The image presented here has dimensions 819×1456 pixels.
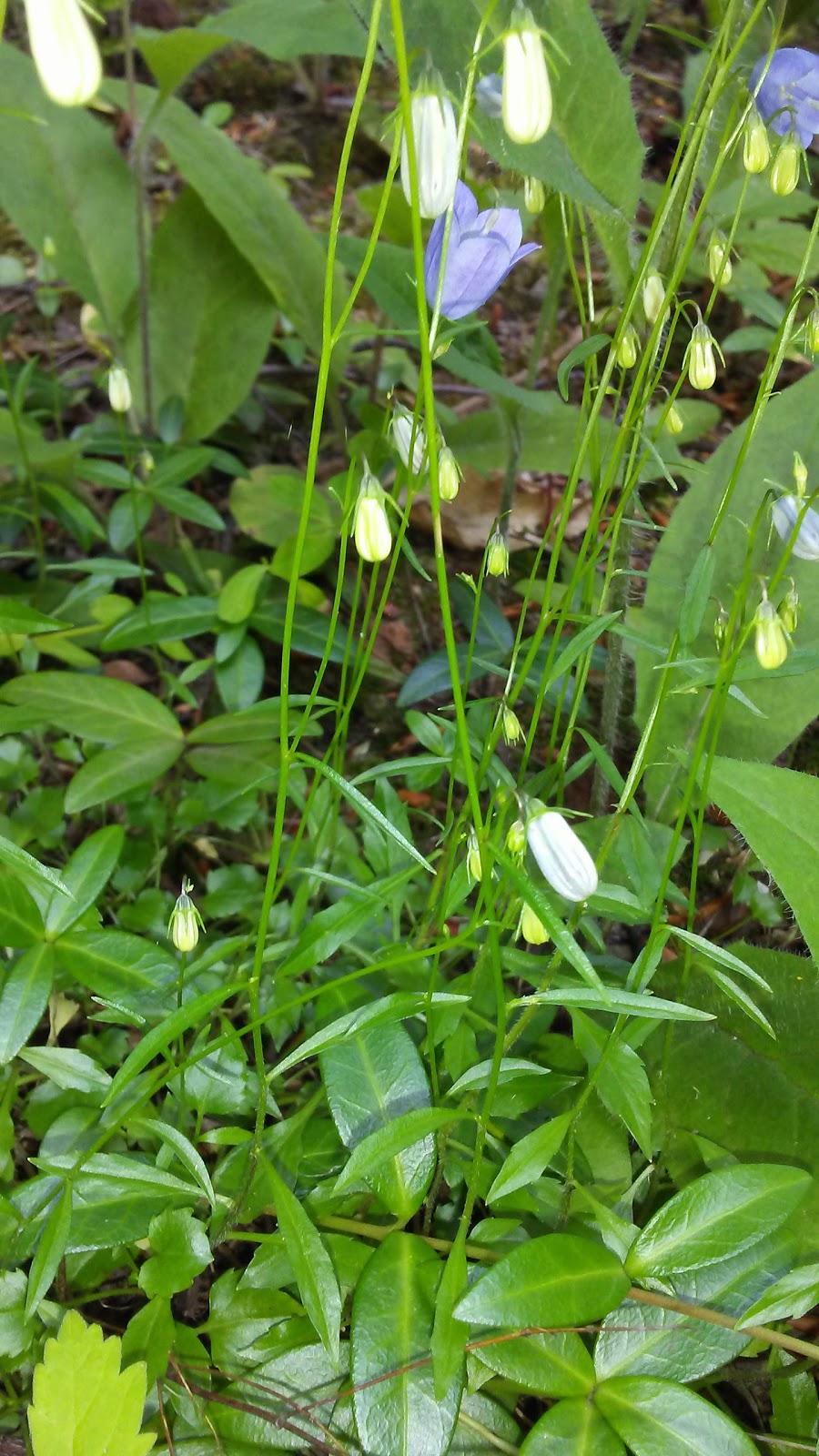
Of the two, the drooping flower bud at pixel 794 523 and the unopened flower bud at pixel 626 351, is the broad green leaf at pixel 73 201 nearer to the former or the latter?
the unopened flower bud at pixel 626 351

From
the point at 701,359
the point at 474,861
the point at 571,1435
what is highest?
the point at 701,359

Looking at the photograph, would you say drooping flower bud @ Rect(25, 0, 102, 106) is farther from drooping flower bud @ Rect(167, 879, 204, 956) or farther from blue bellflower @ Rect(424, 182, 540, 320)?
drooping flower bud @ Rect(167, 879, 204, 956)

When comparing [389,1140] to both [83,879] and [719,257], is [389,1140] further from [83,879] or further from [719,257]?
[719,257]

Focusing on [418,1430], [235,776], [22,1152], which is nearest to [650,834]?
[235,776]

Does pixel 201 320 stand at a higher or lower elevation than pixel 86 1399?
higher

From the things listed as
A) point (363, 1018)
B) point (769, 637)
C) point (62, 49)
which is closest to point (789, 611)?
point (769, 637)

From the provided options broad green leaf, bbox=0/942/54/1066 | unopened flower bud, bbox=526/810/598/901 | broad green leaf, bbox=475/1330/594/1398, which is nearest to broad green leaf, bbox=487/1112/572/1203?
broad green leaf, bbox=475/1330/594/1398

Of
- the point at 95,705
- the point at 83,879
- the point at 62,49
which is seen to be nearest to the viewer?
the point at 62,49
